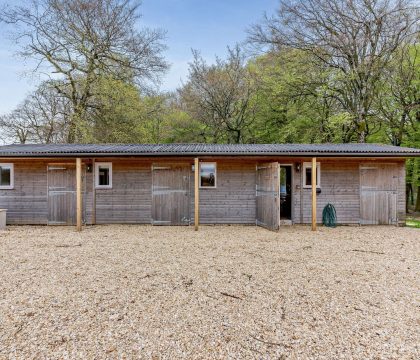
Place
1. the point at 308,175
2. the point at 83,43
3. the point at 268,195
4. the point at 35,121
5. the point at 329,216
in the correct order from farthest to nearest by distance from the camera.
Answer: the point at 35,121 → the point at 83,43 → the point at 308,175 → the point at 329,216 → the point at 268,195

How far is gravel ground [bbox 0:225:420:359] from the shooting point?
2.42m

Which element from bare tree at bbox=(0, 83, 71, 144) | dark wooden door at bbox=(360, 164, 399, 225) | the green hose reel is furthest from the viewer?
bare tree at bbox=(0, 83, 71, 144)

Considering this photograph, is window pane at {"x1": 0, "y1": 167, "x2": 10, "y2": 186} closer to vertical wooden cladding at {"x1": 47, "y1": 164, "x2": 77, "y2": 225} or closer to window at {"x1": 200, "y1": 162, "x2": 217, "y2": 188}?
vertical wooden cladding at {"x1": 47, "y1": 164, "x2": 77, "y2": 225}

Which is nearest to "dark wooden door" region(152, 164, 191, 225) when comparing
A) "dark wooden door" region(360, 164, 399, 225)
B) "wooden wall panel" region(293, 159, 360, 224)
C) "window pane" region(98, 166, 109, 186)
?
"window pane" region(98, 166, 109, 186)

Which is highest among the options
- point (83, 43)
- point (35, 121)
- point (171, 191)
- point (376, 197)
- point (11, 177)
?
point (83, 43)

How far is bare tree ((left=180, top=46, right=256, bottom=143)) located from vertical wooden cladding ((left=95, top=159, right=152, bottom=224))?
9366mm

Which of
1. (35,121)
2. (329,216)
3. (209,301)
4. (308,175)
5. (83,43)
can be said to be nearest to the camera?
(209,301)

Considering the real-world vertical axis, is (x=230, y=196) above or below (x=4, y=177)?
below

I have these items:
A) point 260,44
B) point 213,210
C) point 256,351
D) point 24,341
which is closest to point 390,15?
point 260,44

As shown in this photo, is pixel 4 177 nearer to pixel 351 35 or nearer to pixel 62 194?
pixel 62 194

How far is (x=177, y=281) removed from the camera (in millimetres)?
3994

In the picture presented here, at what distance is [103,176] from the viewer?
9570 millimetres

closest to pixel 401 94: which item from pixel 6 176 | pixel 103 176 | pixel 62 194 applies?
pixel 103 176

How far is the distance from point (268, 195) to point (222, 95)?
11.0m
